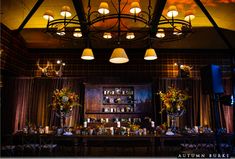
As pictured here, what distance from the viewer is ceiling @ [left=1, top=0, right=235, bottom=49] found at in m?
5.84

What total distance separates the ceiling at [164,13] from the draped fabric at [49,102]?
4.37 ft

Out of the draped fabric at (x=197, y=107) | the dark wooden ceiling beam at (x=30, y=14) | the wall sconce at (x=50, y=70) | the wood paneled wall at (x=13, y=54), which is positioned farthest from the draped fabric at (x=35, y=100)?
the draped fabric at (x=197, y=107)

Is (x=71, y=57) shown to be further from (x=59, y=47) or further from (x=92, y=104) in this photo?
(x=92, y=104)

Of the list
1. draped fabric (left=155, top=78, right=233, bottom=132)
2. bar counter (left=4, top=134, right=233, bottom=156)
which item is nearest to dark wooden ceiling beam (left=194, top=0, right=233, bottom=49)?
draped fabric (left=155, top=78, right=233, bottom=132)

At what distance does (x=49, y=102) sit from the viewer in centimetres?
776

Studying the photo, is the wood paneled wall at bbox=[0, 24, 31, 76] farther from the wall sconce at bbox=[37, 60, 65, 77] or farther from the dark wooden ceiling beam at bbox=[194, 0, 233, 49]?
the dark wooden ceiling beam at bbox=[194, 0, 233, 49]

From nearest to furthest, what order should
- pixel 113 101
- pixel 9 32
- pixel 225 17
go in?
pixel 225 17 → pixel 9 32 → pixel 113 101

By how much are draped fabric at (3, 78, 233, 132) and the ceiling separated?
1.33m

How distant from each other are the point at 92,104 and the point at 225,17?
495 centimetres

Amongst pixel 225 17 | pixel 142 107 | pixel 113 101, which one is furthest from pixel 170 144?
pixel 225 17

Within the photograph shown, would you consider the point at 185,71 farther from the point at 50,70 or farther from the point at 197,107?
the point at 50,70

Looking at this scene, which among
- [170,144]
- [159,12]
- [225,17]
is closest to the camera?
[159,12]

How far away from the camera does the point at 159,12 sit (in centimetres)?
589

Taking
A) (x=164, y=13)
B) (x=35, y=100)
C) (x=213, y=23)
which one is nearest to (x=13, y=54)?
(x=35, y=100)
